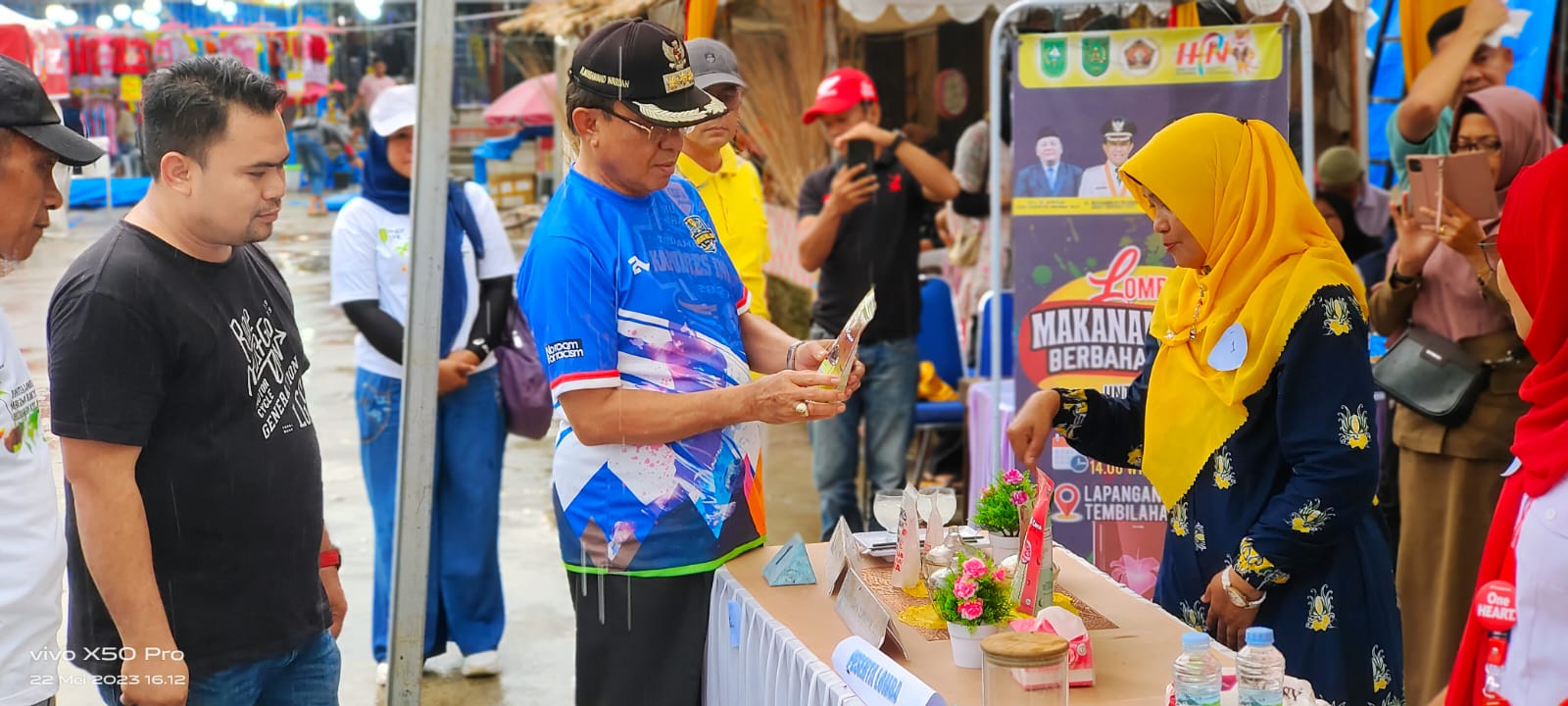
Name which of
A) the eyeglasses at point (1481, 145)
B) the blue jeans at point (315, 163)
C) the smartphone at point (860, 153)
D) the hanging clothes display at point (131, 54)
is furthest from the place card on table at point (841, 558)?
the smartphone at point (860, 153)

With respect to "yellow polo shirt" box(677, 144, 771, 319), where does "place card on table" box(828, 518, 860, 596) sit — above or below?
below

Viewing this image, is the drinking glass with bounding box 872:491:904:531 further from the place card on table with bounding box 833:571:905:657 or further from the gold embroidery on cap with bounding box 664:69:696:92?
the gold embroidery on cap with bounding box 664:69:696:92

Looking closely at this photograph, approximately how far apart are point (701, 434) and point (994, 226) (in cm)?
206

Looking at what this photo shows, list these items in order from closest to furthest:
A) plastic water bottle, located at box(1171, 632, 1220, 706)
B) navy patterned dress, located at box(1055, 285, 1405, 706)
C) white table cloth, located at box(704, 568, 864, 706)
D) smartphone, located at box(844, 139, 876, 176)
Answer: plastic water bottle, located at box(1171, 632, 1220, 706), white table cloth, located at box(704, 568, 864, 706), navy patterned dress, located at box(1055, 285, 1405, 706), smartphone, located at box(844, 139, 876, 176)

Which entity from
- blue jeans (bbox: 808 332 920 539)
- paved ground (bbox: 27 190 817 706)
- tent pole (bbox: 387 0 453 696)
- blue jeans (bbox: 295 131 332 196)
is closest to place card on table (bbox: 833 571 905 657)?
tent pole (bbox: 387 0 453 696)

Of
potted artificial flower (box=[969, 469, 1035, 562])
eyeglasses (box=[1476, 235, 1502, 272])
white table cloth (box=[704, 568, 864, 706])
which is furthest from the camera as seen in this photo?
eyeglasses (box=[1476, 235, 1502, 272])

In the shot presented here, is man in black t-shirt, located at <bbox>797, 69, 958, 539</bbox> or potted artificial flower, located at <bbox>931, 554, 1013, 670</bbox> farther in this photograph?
man in black t-shirt, located at <bbox>797, 69, 958, 539</bbox>

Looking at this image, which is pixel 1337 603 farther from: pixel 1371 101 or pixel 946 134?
pixel 946 134

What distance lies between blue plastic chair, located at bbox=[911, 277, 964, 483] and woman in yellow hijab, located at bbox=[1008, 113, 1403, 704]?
130 inches

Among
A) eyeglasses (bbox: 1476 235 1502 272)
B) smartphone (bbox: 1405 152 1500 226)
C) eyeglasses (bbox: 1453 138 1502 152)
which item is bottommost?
eyeglasses (bbox: 1476 235 1502 272)

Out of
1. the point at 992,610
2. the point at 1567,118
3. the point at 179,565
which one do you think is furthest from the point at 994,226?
the point at 1567,118

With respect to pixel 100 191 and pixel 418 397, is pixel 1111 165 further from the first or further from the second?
pixel 100 191

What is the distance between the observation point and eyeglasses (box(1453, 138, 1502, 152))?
3.75 m

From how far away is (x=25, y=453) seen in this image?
1925 mm
